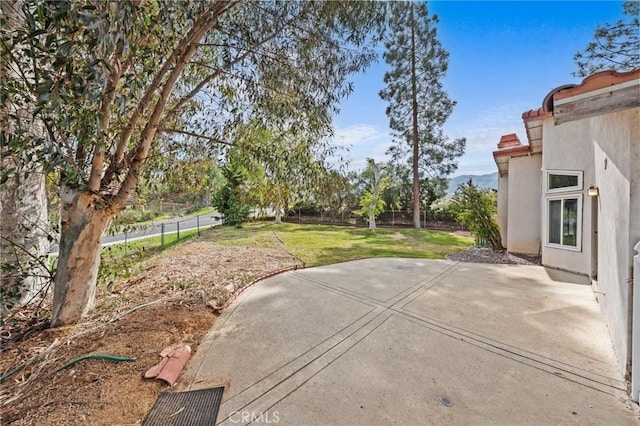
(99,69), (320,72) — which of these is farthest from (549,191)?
(99,69)

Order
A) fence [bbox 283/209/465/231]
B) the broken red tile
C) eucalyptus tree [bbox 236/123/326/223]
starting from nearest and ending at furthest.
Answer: the broken red tile
eucalyptus tree [bbox 236/123/326/223]
fence [bbox 283/209/465/231]

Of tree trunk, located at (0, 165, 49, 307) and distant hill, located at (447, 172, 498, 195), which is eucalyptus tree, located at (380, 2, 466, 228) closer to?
distant hill, located at (447, 172, 498, 195)

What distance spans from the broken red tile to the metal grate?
0.21m

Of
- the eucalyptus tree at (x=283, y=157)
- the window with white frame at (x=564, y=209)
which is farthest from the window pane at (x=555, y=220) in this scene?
the eucalyptus tree at (x=283, y=157)

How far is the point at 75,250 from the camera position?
345cm

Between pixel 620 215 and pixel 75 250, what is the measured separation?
683 centimetres

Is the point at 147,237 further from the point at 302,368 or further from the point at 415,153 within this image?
the point at 415,153

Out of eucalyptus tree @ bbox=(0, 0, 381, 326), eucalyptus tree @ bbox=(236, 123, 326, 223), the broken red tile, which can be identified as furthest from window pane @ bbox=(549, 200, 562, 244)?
the broken red tile

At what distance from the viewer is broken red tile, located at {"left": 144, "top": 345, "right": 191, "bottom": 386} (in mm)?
2658

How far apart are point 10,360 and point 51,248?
5.45ft

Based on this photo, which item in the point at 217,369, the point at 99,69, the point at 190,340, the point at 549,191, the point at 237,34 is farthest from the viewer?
the point at 549,191

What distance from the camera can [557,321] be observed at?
12.6 ft

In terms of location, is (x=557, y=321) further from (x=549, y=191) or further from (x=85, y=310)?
(x=85, y=310)

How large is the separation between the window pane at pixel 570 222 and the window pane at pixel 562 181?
399 millimetres
